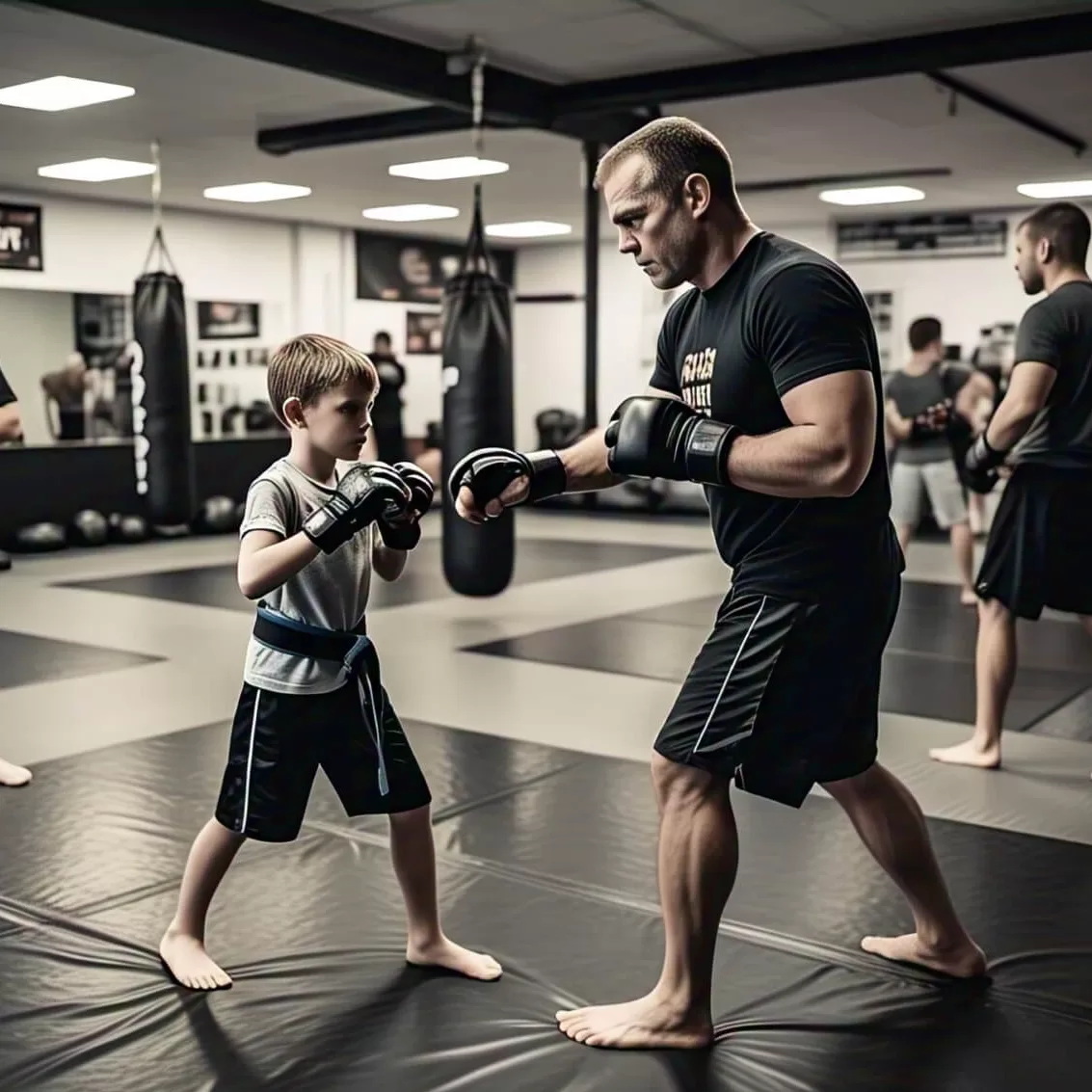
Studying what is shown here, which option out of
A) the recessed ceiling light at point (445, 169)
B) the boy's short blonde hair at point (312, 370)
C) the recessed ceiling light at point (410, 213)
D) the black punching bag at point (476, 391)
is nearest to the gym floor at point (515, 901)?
the black punching bag at point (476, 391)

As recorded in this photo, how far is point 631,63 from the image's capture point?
5.26 meters

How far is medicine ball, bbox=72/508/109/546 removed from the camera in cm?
809

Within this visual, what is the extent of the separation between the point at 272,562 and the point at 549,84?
13.8 ft

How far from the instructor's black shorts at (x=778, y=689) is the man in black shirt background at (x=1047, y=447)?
1447 mm

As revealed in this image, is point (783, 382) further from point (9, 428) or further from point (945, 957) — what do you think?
point (9, 428)

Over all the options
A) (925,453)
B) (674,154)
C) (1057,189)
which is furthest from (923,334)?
(674,154)

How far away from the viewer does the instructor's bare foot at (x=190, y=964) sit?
2025 mm

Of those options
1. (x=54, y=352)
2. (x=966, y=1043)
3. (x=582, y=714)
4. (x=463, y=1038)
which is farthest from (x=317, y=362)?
(x=54, y=352)

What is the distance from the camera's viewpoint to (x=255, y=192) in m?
8.25

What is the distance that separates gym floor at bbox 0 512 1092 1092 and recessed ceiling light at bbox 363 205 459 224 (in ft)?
16.9

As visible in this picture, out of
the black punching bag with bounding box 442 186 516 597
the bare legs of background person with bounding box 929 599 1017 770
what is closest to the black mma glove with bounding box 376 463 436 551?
the bare legs of background person with bounding box 929 599 1017 770

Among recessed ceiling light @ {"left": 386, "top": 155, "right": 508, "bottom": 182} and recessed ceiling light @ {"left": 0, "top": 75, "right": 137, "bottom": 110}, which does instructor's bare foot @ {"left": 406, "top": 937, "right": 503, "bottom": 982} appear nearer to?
recessed ceiling light @ {"left": 0, "top": 75, "right": 137, "bottom": 110}

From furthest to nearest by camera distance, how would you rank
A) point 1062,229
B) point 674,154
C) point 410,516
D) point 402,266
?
point 402,266 → point 1062,229 → point 410,516 → point 674,154

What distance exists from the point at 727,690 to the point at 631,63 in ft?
13.3
